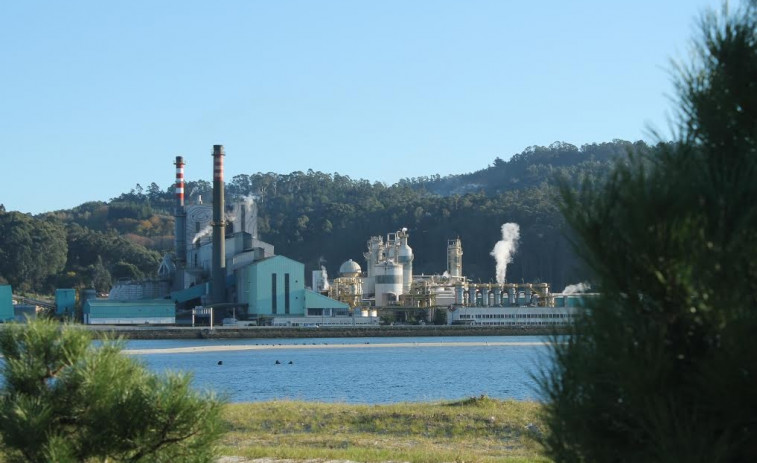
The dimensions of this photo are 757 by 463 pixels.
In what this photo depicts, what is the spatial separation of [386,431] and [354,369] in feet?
101

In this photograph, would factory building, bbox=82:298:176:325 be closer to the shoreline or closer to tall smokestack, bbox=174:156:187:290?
tall smokestack, bbox=174:156:187:290

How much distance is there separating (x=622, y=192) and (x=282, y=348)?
66.5m

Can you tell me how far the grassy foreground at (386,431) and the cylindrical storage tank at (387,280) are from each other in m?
75.8

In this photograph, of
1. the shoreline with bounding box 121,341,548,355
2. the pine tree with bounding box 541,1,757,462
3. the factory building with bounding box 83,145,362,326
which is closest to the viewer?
A: the pine tree with bounding box 541,1,757,462

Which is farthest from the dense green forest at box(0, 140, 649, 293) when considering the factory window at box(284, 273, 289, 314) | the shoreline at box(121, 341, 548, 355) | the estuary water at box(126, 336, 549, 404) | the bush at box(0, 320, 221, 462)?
the bush at box(0, 320, 221, 462)

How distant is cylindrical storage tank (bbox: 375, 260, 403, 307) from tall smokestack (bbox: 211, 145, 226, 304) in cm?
1716

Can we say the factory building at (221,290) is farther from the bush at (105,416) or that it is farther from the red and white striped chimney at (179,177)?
the bush at (105,416)

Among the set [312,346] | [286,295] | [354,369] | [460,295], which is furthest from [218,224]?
[354,369]

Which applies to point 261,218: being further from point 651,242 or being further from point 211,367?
point 651,242

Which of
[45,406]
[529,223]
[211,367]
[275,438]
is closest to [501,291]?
[529,223]

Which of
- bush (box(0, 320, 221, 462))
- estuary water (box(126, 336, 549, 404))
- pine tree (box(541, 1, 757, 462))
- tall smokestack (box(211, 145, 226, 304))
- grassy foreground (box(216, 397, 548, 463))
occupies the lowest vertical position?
estuary water (box(126, 336, 549, 404))

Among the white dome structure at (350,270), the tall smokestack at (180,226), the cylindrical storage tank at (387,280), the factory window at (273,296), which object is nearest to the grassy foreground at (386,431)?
the factory window at (273,296)

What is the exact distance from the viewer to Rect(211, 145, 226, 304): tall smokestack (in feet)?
278

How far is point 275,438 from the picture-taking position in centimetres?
1788
